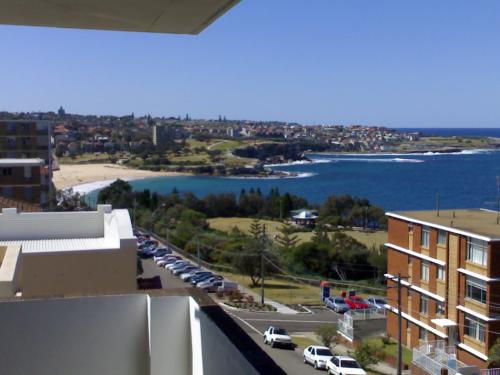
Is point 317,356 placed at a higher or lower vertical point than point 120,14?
lower

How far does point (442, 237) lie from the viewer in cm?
1195

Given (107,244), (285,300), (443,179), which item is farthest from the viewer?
(443,179)

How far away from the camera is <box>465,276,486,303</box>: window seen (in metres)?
10.8

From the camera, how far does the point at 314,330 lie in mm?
13555

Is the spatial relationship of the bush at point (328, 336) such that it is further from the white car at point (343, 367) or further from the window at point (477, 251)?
the window at point (477, 251)

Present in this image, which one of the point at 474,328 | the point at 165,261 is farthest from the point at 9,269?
the point at 165,261

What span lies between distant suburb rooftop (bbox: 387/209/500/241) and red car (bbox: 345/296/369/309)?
272cm

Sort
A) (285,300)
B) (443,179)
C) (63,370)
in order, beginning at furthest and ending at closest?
(443,179), (285,300), (63,370)

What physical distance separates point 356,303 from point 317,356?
18.5 feet

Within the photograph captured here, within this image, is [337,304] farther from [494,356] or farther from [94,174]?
[94,174]

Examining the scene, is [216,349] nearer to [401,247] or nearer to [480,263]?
[480,263]

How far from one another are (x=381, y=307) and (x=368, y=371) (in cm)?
426

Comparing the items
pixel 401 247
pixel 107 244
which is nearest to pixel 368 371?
pixel 401 247

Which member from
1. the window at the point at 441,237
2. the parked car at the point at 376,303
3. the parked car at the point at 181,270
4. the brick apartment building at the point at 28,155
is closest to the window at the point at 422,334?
the window at the point at 441,237
